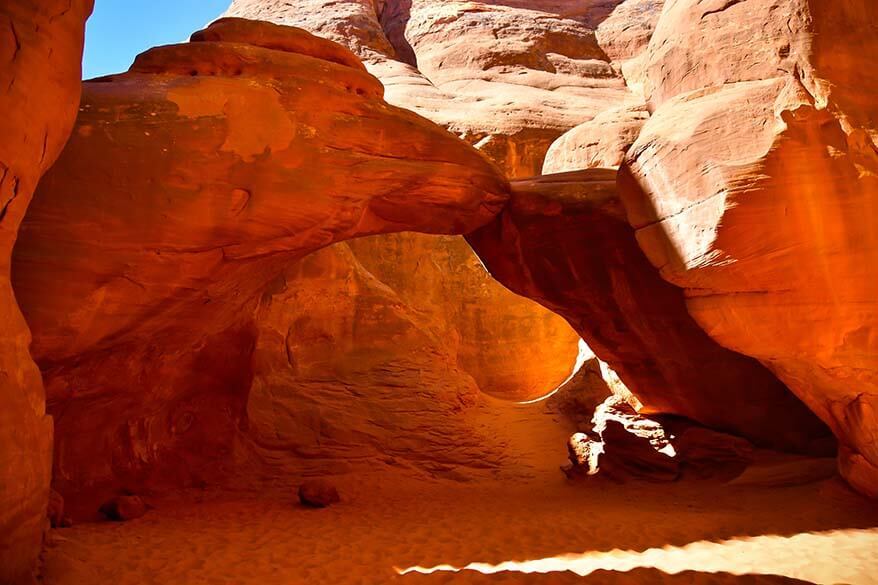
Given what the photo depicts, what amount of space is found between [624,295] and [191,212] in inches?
226

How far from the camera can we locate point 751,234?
557 cm

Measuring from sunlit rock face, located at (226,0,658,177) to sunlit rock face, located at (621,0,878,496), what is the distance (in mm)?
9312

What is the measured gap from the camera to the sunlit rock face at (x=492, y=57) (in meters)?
15.6

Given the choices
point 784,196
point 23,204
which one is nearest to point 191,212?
point 23,204

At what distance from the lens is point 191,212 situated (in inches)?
240

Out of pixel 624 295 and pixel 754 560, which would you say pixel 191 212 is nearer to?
pixel 624 295

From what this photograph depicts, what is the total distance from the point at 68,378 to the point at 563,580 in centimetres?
527

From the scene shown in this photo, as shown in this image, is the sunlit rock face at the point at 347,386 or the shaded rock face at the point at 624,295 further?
the sunlit rock face at the point at 347,386

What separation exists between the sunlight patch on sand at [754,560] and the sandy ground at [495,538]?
0.02 metres

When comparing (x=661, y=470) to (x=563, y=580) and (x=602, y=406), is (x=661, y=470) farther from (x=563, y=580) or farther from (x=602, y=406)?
(x=563, y=580)

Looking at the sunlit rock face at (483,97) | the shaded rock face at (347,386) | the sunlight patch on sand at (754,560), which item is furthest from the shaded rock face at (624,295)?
the sunlit rock face at (483,97)

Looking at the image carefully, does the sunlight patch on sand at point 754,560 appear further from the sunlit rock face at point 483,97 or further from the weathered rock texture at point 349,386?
the sunlit rock face at point 483,97

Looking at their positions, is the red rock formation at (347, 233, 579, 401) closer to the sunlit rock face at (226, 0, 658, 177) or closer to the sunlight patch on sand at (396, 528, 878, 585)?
the sunlit rock face at (226, 0, 658, 177)

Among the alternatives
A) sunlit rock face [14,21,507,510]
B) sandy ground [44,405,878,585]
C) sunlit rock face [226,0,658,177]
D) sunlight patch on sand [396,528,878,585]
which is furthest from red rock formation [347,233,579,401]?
sunlight patch on sand [396,528,878,585]
